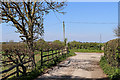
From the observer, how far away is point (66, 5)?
838 centimetres

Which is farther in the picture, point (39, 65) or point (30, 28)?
point (39, 65)

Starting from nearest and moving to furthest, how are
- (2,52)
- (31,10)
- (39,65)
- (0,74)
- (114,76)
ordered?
(0,74) → (2,52) → (114,76) → (31,10) → (39,65)

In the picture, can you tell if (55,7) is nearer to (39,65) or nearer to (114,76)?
(39,65)

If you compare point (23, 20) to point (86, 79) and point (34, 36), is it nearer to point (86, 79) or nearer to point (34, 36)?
point (34, 36)

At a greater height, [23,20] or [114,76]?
[23,20]

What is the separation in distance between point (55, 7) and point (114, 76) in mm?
5021

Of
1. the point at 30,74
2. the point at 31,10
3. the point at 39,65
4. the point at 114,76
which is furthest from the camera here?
the point at 39,65

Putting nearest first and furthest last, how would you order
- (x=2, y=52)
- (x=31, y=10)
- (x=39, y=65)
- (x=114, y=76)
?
1. (x=2, y=52)
2. (x=114, y=76)
3. (x=31, y=10)
4. (x=39, y=65)

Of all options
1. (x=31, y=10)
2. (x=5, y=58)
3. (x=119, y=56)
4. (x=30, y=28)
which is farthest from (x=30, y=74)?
(x=119, y=56)

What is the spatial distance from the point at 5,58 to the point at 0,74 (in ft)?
2.89

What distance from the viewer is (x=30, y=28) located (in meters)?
7.71

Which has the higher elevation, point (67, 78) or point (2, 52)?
point (2, 52)

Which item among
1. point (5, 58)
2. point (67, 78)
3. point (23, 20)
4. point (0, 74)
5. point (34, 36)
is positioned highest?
point (23, 20)

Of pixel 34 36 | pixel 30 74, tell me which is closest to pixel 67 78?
pixel 30 74
